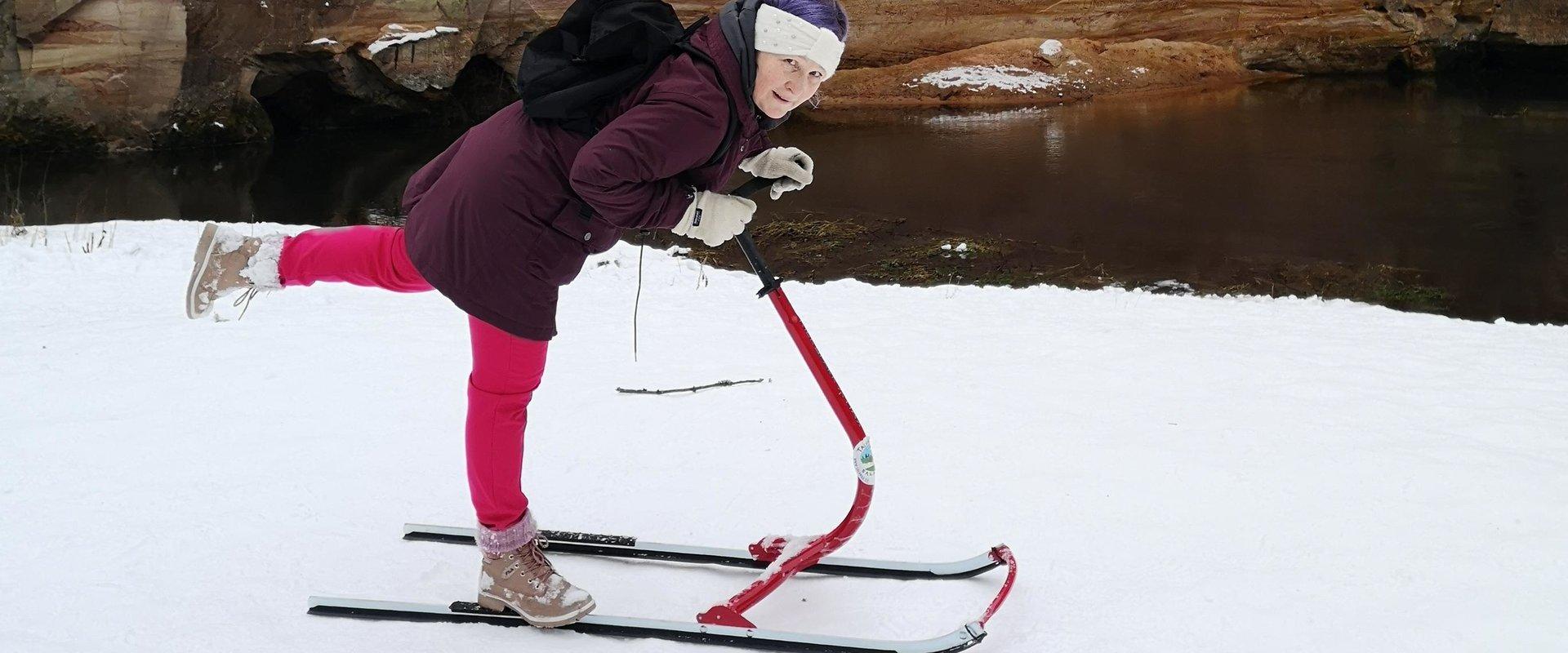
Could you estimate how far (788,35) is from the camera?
1.95m

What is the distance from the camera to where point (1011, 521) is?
8.68 feet

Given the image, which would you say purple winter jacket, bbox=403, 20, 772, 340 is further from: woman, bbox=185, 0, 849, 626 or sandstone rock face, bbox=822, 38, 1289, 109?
sandstone rock face, bbox=822, 38, 1289, 109

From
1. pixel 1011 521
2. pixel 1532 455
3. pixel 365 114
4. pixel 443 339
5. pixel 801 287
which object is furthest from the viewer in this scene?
pixel 365 114

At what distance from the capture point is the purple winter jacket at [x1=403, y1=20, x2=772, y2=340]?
189 cm

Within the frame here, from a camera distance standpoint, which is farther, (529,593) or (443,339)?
(443,339)

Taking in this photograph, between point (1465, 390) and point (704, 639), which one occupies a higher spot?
point (704, 639)

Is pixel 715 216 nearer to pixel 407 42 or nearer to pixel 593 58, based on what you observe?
pixel 593 58

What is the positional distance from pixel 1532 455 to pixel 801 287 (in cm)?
301

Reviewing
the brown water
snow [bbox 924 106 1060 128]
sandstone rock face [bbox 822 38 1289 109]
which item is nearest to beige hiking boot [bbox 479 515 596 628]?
the brown water

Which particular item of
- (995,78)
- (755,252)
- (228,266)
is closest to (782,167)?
(755,252)

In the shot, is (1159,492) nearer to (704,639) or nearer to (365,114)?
(704,639)

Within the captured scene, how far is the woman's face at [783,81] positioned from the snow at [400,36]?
12.5m

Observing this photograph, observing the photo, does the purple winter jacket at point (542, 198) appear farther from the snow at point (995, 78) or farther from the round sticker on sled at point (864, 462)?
the snow at point (995, 78)

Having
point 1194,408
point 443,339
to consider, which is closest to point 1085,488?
point 1194,408
